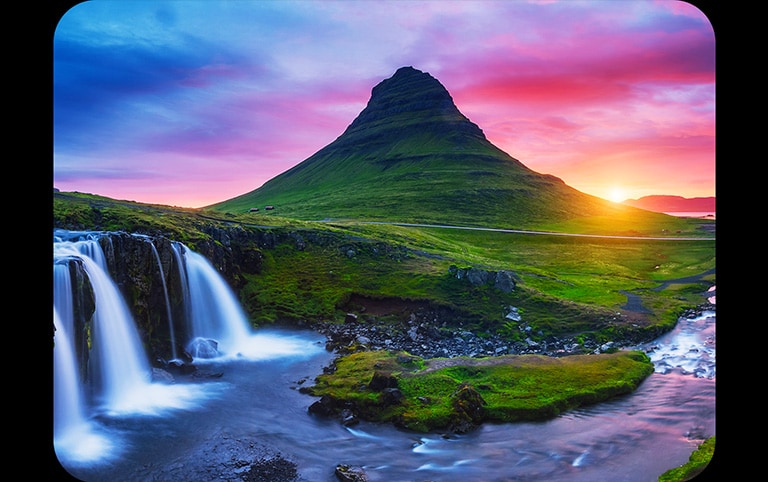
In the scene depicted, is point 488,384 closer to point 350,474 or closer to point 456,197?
point 350,474

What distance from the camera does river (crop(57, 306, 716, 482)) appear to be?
16078 mm

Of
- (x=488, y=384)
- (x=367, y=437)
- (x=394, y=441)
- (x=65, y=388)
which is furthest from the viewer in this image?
(x=488, y=384)

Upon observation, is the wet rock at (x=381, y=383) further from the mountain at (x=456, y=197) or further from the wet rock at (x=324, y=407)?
the mountain at (x=456, y=197)

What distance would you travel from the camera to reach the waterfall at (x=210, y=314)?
30.4 meters

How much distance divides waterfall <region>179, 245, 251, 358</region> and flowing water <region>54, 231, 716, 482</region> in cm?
532

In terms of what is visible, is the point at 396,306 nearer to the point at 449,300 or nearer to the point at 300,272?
the point at 449,300

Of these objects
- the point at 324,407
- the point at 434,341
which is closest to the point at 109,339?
the point at 324,407

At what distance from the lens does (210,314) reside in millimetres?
33656

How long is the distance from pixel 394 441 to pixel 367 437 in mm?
1065

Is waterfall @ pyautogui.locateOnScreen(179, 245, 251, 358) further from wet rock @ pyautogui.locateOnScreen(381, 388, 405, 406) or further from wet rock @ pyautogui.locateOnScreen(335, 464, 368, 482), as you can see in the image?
wet rock @ pyautogui.locateOnScreen(335, 464, 368, 482)

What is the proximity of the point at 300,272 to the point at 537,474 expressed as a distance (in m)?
32.1

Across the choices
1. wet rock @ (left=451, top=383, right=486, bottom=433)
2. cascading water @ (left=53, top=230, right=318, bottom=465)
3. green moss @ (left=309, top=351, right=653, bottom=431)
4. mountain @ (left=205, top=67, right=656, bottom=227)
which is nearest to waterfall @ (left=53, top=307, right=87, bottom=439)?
cascading water @ (left=53, top=230, right=318, bottom=465)

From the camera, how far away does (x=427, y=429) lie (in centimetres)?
1928
